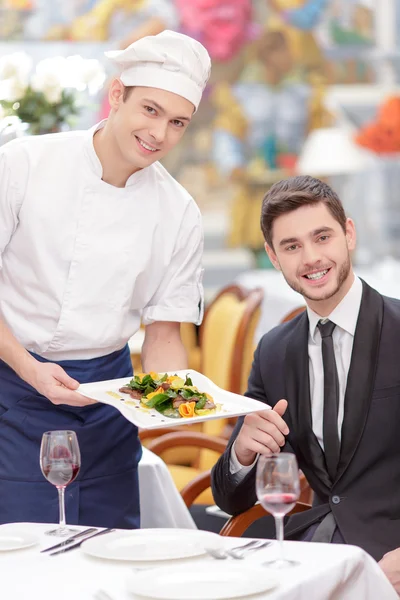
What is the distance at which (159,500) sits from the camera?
288cm

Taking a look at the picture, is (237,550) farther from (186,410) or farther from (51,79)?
(51,79)

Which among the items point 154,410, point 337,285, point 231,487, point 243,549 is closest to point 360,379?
point 337,285

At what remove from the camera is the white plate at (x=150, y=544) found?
176cm

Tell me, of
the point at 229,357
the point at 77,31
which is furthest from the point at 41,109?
the point at 77,31

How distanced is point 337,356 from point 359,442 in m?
0.23

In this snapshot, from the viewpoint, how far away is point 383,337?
7.91 feet

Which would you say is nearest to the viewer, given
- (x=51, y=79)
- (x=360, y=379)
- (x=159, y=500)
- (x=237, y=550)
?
(x=237, y=550)

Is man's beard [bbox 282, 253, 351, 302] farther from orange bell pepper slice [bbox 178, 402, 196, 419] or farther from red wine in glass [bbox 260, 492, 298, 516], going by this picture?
red wine in glass [bbox 260, 492, 298, 516]

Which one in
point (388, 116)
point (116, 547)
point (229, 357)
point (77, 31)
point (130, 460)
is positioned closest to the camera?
point (116, 547)

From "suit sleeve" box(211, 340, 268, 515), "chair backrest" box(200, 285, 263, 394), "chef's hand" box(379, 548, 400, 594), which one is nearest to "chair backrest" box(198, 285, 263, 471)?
"chair backrest" box(200, 285, 263, 394)

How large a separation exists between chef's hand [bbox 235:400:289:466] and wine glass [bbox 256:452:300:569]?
522 mm

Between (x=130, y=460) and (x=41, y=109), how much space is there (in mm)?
1974

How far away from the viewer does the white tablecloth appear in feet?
9.47

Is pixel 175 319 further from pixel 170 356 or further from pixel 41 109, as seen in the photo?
pixel 41 109
